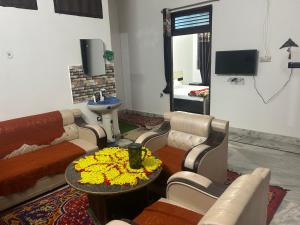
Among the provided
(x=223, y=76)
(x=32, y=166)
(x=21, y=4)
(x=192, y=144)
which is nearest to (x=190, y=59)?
(x=223, y=76)

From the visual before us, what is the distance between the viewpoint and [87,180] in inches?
75.3

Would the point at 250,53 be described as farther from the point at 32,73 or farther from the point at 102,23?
the point at 32,73

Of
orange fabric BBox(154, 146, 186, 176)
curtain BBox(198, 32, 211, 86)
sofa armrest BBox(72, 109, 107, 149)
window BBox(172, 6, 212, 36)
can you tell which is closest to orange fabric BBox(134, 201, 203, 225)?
orange fabric BBox(154, 146, 186, 176)

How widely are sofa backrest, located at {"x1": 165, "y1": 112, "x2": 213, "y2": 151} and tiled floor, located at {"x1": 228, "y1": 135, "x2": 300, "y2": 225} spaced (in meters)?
0.86

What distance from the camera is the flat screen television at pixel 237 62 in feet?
12.8

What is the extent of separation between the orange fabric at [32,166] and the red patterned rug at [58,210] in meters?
0.23

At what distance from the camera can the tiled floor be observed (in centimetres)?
220

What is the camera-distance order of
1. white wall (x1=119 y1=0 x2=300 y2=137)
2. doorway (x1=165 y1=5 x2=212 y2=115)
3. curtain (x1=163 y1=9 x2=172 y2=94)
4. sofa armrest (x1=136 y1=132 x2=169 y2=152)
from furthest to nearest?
curtain (x1=163 y1=9 x2=172 y2=94) → doorway (x1=165 y1=5 x2=212 y2=115) → white wall (x1=119 y1=0 x2=300 y2=137) → sofa armrest (x1=136 y1=132 x2=169 y2=152)

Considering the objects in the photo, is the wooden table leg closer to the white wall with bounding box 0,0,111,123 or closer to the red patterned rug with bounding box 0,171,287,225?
the red patterned rug with bounding box 0,171,287,225

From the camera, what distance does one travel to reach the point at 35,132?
300 centimetres

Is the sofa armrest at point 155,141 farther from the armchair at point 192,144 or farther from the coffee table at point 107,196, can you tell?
the coffee table at point 107,196

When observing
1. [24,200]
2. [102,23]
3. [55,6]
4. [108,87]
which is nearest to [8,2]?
[55,6]

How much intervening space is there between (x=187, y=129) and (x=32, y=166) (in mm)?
1803

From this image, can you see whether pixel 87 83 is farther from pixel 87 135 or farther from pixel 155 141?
pixel 155 141
